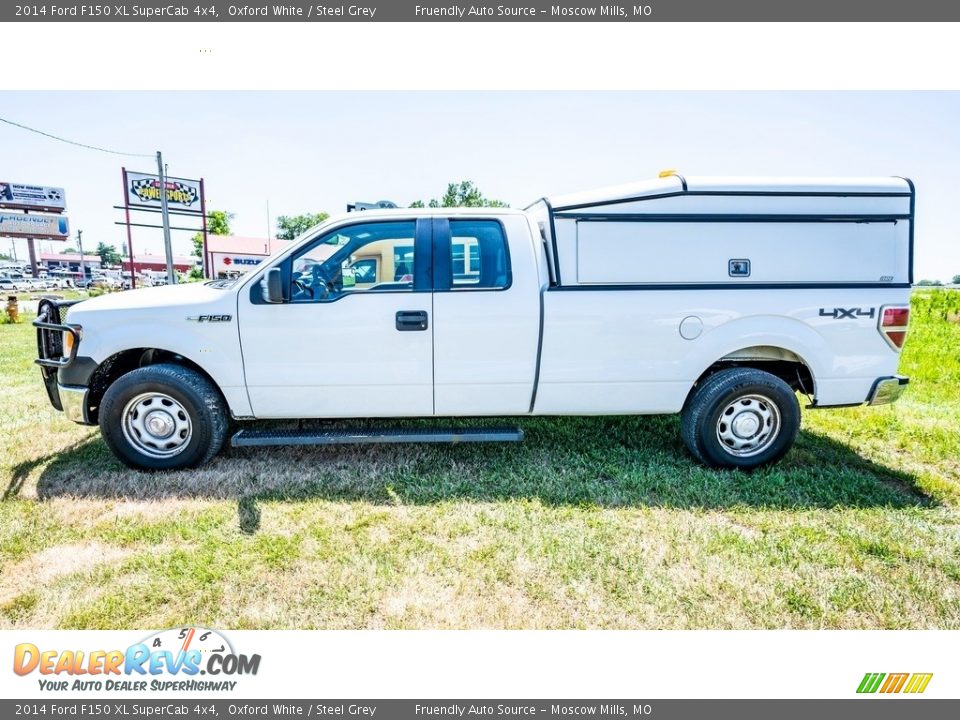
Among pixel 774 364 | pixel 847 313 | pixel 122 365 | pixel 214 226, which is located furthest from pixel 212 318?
pixel 214 226

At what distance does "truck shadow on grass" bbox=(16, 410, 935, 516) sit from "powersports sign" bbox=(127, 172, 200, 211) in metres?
25.8

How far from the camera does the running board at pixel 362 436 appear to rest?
12.6 ft

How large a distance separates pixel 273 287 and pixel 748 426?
12.0 feet

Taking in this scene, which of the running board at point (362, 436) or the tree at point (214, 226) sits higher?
the tree at point (214, 226)

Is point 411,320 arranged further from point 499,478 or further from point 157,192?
point 157,192

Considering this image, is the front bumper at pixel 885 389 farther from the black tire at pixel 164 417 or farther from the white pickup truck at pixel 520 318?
the black tire at pixel 164 417

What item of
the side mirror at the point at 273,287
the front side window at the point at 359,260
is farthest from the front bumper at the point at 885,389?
the side mirror at the point at 273,287

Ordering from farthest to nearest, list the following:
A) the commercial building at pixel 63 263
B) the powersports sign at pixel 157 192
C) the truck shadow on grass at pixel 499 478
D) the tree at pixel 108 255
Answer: the tree at pixel 108 255 → the commercial building at pixel 63 263 → the powersports sign at pixel 157 192 → the truck shadow on grass at pixel 499 478

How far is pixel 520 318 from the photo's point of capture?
12.5ft

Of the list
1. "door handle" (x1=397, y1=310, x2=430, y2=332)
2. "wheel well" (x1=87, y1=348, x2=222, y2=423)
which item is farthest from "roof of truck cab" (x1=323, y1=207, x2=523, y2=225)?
"wheel well" (x1=87, y1=348, x2=222, y2=423)

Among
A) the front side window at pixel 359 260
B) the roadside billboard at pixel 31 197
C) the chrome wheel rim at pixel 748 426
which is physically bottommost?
the chrome wheel rim at pixel 748 426

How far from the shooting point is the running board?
12.6 ft

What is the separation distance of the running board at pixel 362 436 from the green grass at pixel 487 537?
0.27 metres

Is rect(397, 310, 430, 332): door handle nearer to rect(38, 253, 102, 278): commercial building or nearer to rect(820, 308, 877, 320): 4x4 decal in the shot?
rect(820, 308, 877, 320): 4x4 decal
